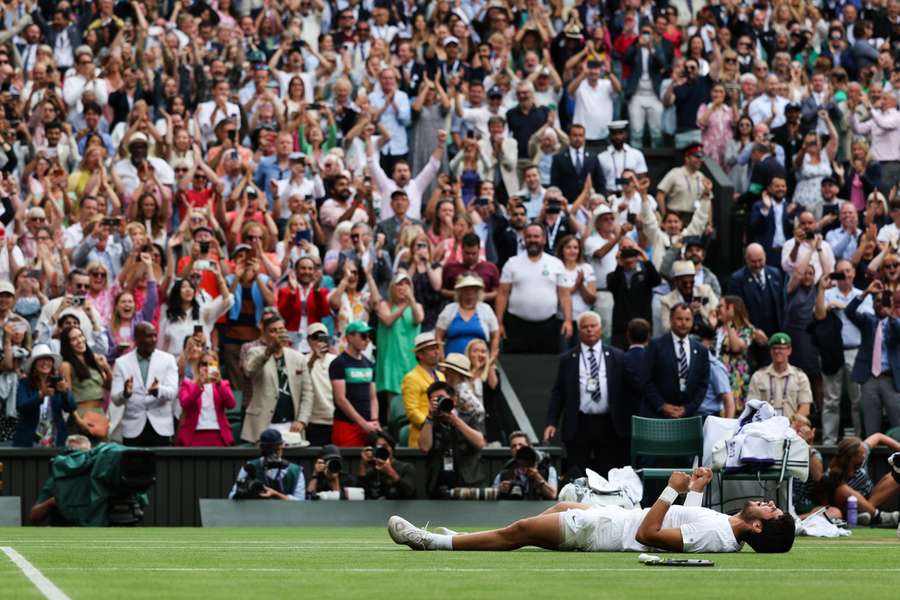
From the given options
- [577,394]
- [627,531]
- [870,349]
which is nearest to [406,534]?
[627,531]

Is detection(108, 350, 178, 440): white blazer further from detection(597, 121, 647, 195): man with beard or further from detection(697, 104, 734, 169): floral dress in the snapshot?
detection(697, 104, 734, 169): floral dress

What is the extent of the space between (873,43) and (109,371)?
49.7 ft

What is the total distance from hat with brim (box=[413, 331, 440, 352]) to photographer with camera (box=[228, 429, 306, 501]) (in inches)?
77.0

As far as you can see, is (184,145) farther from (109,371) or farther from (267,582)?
(267,582)

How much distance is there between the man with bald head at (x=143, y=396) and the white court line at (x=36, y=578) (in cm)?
630

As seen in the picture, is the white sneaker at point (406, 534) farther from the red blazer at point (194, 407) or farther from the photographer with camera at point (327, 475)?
the red blazer at point (194, 407)

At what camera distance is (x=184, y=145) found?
A: 76.4ft

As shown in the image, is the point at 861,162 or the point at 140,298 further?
the point at 861,162

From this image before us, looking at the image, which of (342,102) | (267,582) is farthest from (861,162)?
(267,582)

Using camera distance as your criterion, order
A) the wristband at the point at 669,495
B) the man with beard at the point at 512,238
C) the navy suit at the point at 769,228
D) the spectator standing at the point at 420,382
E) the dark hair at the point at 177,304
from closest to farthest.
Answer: the wristband at the point at 669,495 < the spectator standing at the point at 420,382 < the dark hair at the point at 177,304 < the man with beard at the point at 512,238 < the navy suit at the point at 769,228

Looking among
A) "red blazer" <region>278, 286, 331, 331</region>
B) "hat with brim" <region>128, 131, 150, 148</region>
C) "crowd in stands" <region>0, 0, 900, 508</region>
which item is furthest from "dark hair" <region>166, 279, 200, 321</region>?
"hat with brim" <region>128, 131, 150, 148</region>

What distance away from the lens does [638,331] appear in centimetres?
2022

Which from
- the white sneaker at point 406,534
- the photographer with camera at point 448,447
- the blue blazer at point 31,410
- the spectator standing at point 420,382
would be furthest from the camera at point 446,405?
the white sneaker at point 406,534

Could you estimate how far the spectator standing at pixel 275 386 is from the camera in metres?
19.4
